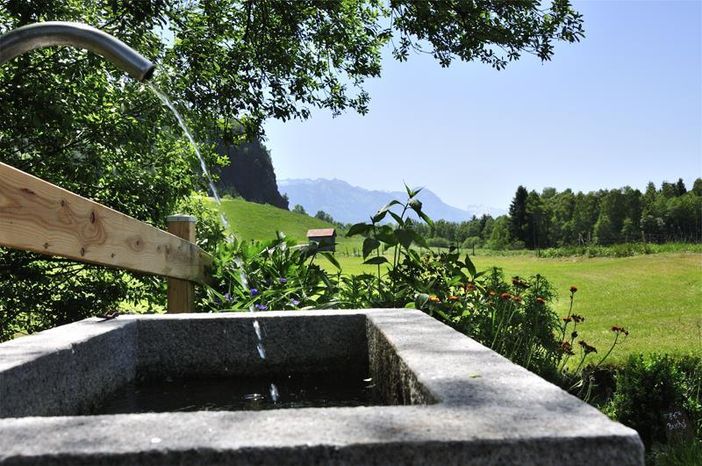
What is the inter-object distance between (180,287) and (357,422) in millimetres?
2762

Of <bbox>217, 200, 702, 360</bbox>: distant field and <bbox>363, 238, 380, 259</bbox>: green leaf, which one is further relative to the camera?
<bbox>217, 200, 702, 360</bbox>: distant field

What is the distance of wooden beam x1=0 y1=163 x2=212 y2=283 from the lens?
1485mm

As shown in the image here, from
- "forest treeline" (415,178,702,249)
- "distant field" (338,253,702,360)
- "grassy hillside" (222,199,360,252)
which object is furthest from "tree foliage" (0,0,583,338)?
"forest treeline" (415,178,702,249)

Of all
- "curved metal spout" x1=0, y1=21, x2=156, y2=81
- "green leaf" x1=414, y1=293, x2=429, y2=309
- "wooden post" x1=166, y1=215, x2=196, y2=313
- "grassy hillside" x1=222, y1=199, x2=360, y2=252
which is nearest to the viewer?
"curved metal spout" x1=0, y1=21, x2=156, y2=81

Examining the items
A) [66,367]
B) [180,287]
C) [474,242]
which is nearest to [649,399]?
[180,287]

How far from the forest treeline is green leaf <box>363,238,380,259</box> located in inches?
1972

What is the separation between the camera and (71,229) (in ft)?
5.94

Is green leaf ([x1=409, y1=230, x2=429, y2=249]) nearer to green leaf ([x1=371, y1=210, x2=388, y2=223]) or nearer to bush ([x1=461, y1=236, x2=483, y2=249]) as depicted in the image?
green leaf ([x1=371, y1=210, x2=388, y2=223])

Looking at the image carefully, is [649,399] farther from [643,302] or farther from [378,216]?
[643,302]

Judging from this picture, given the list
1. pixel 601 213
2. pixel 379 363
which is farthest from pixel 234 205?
pixel 379 363

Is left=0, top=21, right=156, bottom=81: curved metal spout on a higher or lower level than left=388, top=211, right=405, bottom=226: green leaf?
higher

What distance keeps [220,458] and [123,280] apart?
4.35 meters

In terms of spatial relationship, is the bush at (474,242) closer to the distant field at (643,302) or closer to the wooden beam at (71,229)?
the distant field at (643,302)

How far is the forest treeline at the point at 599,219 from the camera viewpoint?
56281mm
